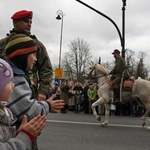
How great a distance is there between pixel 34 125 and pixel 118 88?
10202 mm

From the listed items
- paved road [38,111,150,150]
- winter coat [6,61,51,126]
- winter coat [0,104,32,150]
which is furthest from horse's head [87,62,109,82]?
winter coat [0,104,32,150]

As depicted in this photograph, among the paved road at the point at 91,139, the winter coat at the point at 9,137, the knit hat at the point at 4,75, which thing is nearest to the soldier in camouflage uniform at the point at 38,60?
the winter coat at the point at 9,137

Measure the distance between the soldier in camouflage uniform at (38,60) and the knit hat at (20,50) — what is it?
508mm

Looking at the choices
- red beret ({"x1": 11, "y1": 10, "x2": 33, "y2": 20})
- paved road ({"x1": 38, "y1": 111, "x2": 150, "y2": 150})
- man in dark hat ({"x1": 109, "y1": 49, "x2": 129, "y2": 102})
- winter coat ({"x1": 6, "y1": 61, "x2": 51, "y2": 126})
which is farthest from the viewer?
man in dark hat ({"x1": 109, "y1": 49, "x2": 129, "y2": 102})

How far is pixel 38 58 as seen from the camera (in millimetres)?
3340

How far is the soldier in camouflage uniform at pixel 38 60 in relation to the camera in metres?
3.17

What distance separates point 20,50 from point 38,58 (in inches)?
33.9

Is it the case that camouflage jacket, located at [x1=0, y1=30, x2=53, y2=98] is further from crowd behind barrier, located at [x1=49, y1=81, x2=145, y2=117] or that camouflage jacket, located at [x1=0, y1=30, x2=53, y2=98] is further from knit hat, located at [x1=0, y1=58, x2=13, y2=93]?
crowd behind barrier, located at [x1=49, y1=81, x2=145, y2=117]

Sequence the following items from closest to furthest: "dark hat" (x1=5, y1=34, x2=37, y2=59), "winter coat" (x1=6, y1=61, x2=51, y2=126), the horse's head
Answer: "winter coat" (x1=6, y1=61, x2=51, y2=126) < "dark hat" (x1=5, y1=34, x2=37, y2=59) < the horse's head

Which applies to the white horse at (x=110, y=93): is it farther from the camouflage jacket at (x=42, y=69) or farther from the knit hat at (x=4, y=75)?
the knit hat at (x=4, y=75)

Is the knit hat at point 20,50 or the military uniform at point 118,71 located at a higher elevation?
the military uniform at point 118,71

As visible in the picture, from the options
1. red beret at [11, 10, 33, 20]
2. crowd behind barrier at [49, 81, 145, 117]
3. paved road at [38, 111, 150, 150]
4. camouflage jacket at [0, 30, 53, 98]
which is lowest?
paved road at [38, 111, 150, 150]

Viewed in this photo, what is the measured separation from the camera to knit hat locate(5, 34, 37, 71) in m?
2.49

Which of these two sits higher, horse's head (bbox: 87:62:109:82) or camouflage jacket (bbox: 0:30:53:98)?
horse's head (bbox: 87:62:109:82)
